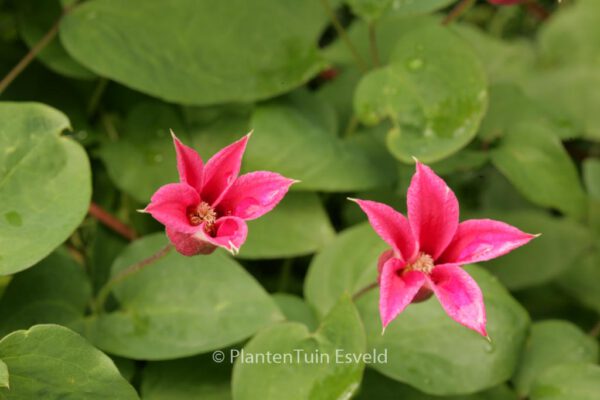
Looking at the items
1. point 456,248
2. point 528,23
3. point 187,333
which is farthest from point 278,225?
point 528,23

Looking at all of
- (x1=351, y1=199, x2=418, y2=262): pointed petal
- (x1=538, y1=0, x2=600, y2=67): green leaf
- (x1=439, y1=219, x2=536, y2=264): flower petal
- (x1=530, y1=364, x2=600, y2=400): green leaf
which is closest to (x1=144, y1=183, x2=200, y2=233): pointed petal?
(x1=351, y1=199, x2=418, y2=262): pointed petal

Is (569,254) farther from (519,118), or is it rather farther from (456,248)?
(456,248)

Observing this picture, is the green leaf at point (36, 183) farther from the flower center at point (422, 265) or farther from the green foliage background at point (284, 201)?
the flower center at point (422, 265)

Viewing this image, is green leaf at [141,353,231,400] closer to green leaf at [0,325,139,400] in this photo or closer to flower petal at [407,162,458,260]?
green leaf at [0,325,139,400]

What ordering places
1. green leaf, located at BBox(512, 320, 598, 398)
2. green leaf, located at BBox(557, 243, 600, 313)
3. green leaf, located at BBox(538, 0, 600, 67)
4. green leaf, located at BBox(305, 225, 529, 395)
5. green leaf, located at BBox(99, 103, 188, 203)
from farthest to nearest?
green leaf, located at BBox(538, 0, 600, 67) → green leaf, located at BBox(557, 243, 600, 313) → green leaf, located at BBox(99, 103, 188, 203) → green leaf, located at BBox(512, 320, 598, 398) → green leaf, located at BBox(305, 225, 529, 395)

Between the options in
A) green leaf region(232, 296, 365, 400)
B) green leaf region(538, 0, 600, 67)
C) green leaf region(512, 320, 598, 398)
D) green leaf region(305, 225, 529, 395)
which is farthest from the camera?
green leaf region(538, 0, 600, 67)

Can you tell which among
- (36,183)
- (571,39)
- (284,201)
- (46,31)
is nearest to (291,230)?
(284,201)
